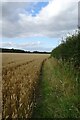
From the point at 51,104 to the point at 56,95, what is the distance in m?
1.43

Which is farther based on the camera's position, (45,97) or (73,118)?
(45,97)

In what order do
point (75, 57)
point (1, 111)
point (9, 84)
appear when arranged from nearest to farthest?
1. point (1, 111)
2. point (9, 84)
3. point (75, 57)

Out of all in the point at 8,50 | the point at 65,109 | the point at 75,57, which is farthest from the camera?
the point at 8,50

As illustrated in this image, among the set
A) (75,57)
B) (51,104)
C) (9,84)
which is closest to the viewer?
(51,104)

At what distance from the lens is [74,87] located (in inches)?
434

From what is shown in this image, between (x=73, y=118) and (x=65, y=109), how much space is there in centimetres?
76

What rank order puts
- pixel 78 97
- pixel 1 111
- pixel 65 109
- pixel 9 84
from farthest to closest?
pixel 9 84 < pixel 78 97 < pixel 65 109 < pixel 1 111

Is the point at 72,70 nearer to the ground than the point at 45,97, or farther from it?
farther from it

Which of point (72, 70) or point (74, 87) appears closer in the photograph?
point (74, 87)

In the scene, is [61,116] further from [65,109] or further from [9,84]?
[9,84]

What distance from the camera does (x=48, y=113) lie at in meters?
9.25

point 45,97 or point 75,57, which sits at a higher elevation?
point 75,57

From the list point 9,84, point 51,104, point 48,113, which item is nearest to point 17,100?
point 48,113

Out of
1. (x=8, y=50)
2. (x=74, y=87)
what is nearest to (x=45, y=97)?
(x=74, y=87)
